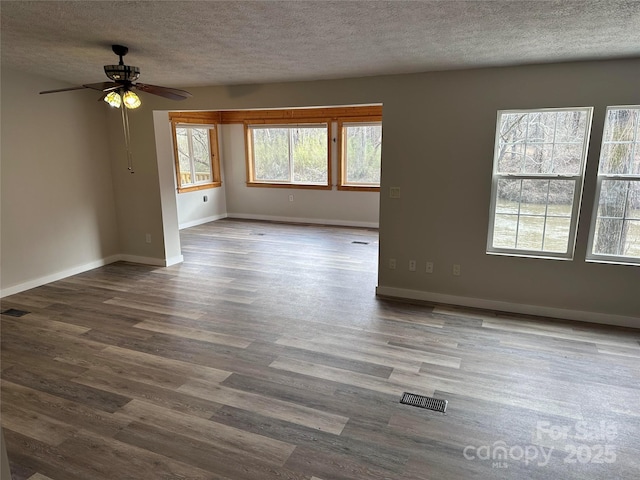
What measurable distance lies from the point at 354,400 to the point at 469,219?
2.33 meters

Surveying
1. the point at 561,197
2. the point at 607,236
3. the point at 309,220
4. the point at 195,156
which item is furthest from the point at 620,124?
the point at 195,156

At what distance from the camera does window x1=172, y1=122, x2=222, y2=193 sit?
27.4 feet

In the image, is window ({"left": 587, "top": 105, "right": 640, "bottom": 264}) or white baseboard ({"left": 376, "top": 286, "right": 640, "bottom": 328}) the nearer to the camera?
window ({"left": 587, "top": 105, "right": 640, "bottom": 264})

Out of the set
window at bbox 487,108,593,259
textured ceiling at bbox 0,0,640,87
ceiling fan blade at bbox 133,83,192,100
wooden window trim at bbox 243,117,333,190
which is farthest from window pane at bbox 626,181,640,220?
wooden window trim at bbox 243,117,333,190

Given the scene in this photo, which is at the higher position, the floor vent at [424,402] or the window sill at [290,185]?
the window sill at [290,185]

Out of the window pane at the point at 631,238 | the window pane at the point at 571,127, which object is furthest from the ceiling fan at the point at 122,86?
the window pane at the point at 631,238

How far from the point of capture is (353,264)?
591cm

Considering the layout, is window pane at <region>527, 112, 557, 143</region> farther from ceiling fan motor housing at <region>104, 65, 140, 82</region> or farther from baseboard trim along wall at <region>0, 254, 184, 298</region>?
baseboard trim along wall at <region>0, 254, 184, 298</region>

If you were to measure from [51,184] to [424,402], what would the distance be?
4918 mm

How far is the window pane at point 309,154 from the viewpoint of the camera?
8.62m

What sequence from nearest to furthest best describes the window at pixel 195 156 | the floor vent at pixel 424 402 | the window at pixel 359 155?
the floor vent at pixel 424 402 → the window at pixel 359 155 → the window at pixel 195 156

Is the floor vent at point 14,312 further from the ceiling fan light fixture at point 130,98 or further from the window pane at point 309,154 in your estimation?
the window pane at point 309,154

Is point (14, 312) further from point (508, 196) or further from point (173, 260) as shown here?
point (508, 196)

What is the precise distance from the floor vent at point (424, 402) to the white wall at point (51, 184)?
15.0ft
